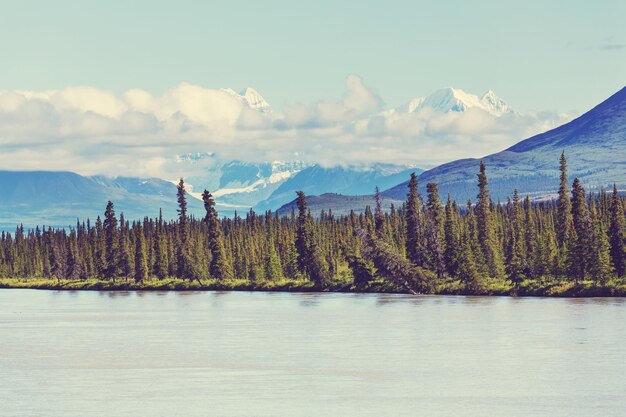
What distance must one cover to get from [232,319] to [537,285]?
1903 inches

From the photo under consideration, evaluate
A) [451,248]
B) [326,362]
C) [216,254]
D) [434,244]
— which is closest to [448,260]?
[451,248]

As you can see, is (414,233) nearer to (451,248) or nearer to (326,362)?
(451,248)

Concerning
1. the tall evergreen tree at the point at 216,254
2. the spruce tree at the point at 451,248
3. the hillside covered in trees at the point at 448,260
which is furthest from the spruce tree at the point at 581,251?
the tall evergreen tree at the point at 216,254

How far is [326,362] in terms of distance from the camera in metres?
68.9

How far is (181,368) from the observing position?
220 ft

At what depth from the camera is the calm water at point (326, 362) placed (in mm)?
52281

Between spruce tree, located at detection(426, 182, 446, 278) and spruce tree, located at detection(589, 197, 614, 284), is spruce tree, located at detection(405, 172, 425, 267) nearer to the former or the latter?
spruce tree, located at detection(426, 182, 446, 278)

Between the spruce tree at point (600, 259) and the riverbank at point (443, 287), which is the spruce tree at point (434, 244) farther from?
the spruce tree at point (600, 259)

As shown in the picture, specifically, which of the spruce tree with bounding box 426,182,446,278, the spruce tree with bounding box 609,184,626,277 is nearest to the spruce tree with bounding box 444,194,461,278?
the spruce tree with bounding box 426,182,446,278

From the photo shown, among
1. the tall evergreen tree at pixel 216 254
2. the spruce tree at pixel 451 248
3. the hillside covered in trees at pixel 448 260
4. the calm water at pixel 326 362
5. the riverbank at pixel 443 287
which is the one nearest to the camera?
the calm water at pixel 326 362

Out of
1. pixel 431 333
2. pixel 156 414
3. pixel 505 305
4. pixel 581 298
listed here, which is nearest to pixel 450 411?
pixel 156 414

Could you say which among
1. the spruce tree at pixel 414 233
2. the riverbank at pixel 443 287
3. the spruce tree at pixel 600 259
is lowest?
the riverbank at pixel 443 287

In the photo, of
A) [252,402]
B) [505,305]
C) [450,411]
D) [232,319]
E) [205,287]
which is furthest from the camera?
[205,287]

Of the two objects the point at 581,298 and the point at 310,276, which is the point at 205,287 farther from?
the point at 581,298
